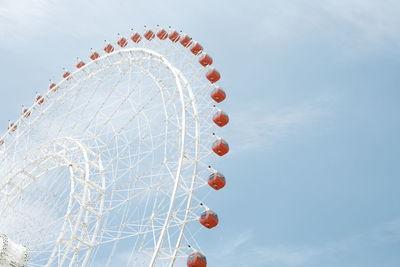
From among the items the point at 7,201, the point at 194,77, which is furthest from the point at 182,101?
the point at 7,201

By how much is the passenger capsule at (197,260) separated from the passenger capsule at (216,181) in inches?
182

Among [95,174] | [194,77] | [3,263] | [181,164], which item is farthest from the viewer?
[95,174]

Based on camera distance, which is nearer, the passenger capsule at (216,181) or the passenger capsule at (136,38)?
the passenger capsule at (216,181)

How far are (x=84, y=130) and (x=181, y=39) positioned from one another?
934 centimetres

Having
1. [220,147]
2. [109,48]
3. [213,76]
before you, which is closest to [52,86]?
[109,48]

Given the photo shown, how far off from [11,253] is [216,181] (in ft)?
49.9

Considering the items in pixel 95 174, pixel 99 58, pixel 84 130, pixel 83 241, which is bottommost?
pixel 83 241

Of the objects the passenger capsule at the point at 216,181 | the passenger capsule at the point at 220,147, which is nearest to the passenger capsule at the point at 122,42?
the passenger capsule at the point at 220,147

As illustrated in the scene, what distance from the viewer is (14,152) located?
40.2 metres

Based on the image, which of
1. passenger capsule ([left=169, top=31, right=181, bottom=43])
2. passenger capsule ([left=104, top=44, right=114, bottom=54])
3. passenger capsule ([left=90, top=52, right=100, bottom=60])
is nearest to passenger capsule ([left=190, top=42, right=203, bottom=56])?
passenger capsule ([left=169, top=31, right=181, bottom=43])

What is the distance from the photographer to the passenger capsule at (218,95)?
3123 centimetres

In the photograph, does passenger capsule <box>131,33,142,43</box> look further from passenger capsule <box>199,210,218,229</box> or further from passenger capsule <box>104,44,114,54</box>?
passenger capsule <box>199,210,218,229</box>

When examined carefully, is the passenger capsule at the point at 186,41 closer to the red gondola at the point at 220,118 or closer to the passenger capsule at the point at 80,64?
the red gondola at the point at 220,118

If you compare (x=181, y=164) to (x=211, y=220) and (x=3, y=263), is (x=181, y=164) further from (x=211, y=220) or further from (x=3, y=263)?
(x=3, y=263)
